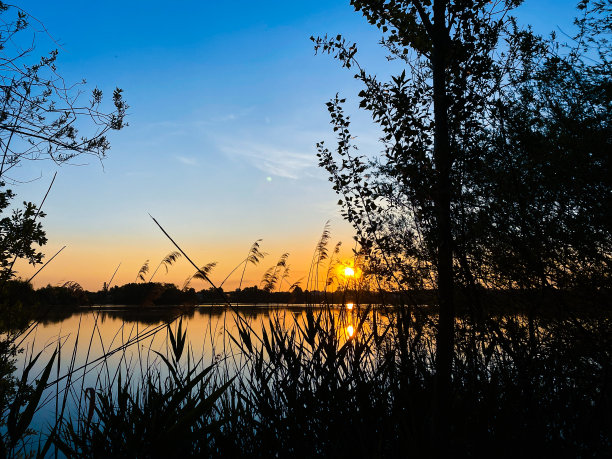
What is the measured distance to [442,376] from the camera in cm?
298

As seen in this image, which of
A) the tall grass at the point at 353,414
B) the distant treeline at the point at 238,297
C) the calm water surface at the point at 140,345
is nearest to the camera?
the tall grass at the point at 353,414

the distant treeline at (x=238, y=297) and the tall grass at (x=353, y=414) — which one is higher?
the distant treeline at (x=238, y=297)

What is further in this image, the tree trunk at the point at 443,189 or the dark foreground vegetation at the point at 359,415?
the tree trunk at the point at 443,189

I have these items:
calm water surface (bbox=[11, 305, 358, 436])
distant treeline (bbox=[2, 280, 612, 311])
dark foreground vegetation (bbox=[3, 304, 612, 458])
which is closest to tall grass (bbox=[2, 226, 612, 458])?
dark foreground vegetation (bbox=[3, 304, 612, 458])

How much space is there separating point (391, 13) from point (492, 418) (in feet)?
13.2

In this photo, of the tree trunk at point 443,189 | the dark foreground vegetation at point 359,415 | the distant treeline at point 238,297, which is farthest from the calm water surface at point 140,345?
the tree trunk at point 443,189

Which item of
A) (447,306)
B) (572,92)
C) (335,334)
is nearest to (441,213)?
(447,306)

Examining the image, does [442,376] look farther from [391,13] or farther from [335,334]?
[391,13]

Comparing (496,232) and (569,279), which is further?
(569,279)

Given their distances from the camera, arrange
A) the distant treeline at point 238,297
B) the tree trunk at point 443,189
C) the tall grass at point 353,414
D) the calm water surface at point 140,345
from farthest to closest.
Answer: the distant treeline at point 238,297
the tree trunk at point 443,189
the calm water surface at point 140,345
the tall grass at point 353,414

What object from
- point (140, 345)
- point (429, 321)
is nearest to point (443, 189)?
point (429, 321)

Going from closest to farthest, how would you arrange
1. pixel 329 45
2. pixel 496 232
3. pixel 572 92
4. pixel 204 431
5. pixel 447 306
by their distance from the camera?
pixel 204 431 < pixel 447 306 < pixel 329 45 < pixel 496 232 < pixel 572 92

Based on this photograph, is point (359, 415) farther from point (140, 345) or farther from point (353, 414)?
point (140, 345)

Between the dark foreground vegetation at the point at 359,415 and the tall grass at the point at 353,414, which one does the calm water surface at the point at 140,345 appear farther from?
the dark foreground vegetation at the point at 359,415
